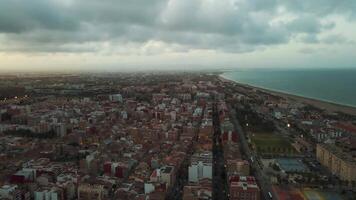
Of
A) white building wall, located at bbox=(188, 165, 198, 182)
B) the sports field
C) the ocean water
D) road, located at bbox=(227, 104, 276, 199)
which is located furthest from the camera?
the ocean water

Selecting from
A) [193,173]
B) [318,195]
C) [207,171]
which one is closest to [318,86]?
[207,171]

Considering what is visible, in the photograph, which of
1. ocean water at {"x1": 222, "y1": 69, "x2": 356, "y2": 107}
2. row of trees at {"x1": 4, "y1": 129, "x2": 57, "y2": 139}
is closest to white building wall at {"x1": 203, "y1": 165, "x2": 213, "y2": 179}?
row of trees at {"x1": 4, "y1": 129, "x2": 57, "y2": 139}

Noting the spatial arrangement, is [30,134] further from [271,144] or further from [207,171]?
[271,144]

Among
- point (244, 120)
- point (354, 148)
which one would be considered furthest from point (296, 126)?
point (354, 148)

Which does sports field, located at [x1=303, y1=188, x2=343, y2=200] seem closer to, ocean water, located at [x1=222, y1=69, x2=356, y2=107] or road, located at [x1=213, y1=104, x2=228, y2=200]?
road, located at [x1=213, y1=104, x2=228, y2=200]

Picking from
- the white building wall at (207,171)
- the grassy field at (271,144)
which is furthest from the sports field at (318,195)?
the grassy field at (271,144)

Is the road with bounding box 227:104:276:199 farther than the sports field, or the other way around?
the road with bounding box 227:104:276:199

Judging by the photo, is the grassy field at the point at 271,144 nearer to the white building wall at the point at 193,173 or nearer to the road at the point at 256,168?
the road at the point at 256,168

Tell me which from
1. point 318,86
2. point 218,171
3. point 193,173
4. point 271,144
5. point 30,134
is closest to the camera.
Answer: point 193,173
